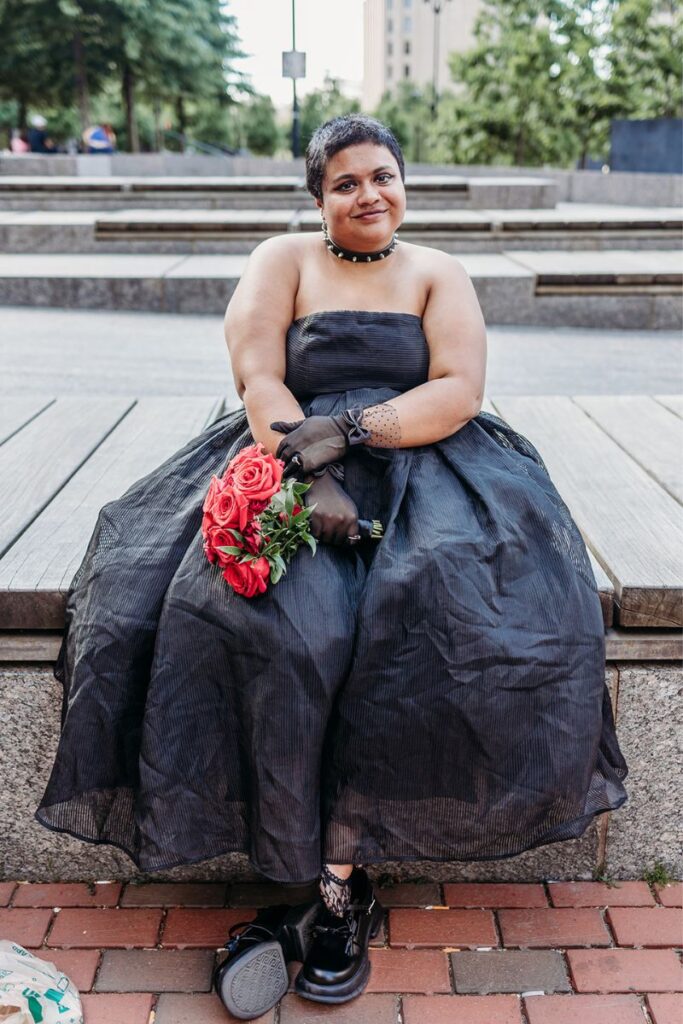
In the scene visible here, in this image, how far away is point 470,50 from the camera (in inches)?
1094

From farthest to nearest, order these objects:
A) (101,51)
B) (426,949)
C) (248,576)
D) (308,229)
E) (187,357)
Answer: (101,51), (308,229), (187,357), (426,949), (248,576)

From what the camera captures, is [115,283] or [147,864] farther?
[115,283]

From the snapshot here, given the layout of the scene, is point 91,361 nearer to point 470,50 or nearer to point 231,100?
point 470,50

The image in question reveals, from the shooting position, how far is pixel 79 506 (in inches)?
103

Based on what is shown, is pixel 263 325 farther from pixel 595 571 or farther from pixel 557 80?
pixel 557 80

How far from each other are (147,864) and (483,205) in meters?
9.16

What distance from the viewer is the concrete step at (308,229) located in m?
7.57

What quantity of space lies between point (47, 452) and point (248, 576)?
1.47 metres

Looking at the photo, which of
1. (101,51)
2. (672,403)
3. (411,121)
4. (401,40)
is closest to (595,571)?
(672,403)

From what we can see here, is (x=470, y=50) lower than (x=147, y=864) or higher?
higher

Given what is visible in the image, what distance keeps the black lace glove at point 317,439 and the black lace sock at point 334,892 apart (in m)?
0.87

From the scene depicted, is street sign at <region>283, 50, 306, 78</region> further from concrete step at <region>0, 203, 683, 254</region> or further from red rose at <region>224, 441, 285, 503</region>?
red rose at <region>224, 441, 285, 503</region>

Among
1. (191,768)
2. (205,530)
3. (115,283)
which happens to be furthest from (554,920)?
(115,283)

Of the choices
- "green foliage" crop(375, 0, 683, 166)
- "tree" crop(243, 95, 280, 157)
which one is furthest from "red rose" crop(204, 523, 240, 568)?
"tree" crop(243, 95, 280, 157)
